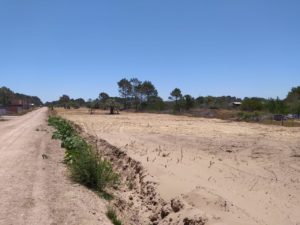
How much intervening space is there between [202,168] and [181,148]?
4856mm

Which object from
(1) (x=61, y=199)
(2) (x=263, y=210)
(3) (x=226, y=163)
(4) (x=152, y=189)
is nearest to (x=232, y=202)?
(2) (x=263, y=210)

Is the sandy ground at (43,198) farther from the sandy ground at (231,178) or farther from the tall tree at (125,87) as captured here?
the tall tree at (125,87)

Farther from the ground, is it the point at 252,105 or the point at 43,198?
the point at 252,105

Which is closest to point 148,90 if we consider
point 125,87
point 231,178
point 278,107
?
point 125,87

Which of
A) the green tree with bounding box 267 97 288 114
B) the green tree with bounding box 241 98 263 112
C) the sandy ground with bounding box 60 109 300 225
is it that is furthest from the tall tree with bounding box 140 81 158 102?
the sandy ground with bounding box 60 109 300 225

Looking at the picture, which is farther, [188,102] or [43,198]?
[188,102]

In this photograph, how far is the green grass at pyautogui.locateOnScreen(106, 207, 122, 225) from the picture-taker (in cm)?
944

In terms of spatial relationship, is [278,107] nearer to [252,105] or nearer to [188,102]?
[252,105]

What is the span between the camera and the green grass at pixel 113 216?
31.0 feet

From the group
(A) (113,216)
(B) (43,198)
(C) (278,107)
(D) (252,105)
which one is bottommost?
(A) (113,216)

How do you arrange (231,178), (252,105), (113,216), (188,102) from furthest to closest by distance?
(188,102)
(252,105)
(231,178)
(113,216)

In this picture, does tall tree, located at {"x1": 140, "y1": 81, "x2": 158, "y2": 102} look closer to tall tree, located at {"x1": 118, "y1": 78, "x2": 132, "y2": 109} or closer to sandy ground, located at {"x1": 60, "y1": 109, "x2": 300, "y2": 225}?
tall tree, located at {"x1": 118, "y1": 78, "x2": 132, "y2": 109}

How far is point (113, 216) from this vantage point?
9.77 meters

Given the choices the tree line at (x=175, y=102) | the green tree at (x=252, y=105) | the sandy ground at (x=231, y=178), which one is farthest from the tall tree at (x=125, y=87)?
the sandy ground at (x=231, y=178)
